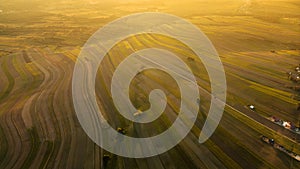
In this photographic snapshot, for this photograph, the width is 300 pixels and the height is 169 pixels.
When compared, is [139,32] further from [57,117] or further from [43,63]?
[57,117]

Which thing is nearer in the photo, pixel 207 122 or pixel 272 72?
pixel 207 122

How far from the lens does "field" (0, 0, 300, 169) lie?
132 feet

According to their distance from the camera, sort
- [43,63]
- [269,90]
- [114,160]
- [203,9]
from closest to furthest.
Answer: [114,160], [269,90], [43,63], [203,9]

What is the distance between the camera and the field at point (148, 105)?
4038cm

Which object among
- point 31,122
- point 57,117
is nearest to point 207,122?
point 57,117

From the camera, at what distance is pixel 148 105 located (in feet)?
178

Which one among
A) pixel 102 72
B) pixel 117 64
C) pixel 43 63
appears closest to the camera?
pixel 102 72

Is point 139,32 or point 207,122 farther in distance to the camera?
point 139,32

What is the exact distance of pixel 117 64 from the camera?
78625 millimetres

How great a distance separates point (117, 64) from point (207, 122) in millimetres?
40253

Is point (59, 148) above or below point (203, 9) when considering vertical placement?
below

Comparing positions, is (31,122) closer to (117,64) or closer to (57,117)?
(57,117)

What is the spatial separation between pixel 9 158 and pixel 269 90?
5676 cm

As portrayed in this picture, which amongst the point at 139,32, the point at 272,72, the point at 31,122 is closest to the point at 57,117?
the point at 31,122
